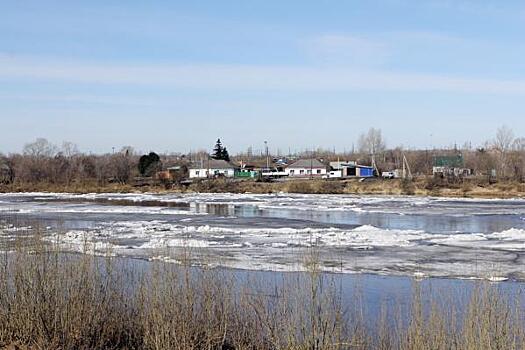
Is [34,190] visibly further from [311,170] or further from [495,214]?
[495,214]

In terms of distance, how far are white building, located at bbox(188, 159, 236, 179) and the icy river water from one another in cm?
5887

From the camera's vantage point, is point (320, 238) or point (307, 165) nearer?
point (320, 238)

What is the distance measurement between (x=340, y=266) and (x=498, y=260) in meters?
4.23

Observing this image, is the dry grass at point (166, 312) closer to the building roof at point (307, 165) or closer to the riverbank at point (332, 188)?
the riverbank at point (332, 188)

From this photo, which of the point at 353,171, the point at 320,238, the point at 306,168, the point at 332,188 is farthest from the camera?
the point at 306,168

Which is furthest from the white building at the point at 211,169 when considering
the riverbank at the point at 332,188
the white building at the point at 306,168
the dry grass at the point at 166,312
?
the dry grass at the point at 166,312

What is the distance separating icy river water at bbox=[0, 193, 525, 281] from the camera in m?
14.3

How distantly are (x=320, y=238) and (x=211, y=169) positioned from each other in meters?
77.4

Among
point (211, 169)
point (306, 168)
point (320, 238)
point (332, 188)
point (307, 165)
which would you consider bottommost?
point (320, 238)

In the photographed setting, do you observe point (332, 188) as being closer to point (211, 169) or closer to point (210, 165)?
point (211, 169)

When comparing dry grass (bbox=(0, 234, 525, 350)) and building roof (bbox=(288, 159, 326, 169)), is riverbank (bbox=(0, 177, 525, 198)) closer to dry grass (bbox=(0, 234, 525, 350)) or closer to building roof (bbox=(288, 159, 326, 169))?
building roof (bbox=(288, 159, 326, 169))

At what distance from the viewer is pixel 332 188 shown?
61812 millimetres

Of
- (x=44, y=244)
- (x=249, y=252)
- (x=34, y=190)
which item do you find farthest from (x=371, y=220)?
(x=34, y=190)

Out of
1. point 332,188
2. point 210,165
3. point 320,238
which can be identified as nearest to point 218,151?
point 210,165
